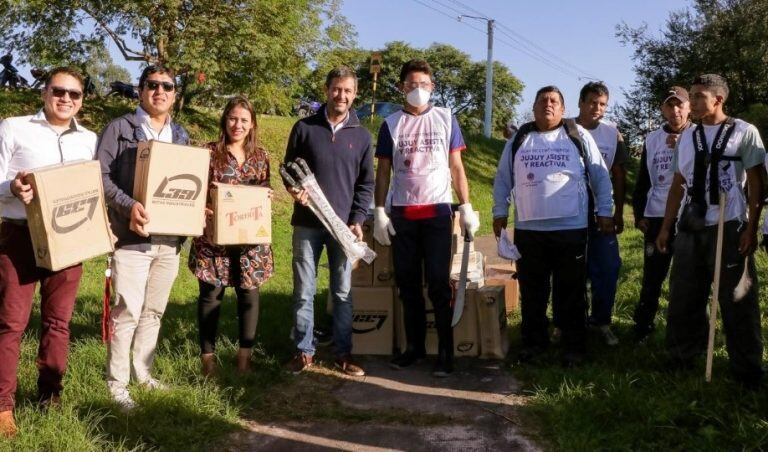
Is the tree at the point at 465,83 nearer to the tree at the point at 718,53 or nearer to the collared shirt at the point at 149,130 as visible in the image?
the tree at the point at 718,53

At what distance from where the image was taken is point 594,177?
4527 mm

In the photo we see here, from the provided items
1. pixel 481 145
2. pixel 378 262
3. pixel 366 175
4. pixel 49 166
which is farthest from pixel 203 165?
pixel 481 145

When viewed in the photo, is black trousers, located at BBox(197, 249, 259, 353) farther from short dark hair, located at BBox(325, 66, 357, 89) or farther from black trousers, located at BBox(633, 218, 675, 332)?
black trousers, located at BBox(633, 218, 675, 332)

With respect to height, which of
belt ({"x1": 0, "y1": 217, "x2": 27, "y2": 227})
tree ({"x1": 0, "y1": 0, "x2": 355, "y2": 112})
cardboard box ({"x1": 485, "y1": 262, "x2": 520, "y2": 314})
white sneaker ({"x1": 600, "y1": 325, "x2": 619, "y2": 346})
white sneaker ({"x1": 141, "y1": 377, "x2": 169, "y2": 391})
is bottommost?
white sneaker ({"x1": 141, "y1": 377, "x2": 169, "y2": 391})

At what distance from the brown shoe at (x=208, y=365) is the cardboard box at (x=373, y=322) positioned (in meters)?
1.14

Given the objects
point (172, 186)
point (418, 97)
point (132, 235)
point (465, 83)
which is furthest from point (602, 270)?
point (465, 83)

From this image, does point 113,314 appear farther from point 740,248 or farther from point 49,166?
point 740,248

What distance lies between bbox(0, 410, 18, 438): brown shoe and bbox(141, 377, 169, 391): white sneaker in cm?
74

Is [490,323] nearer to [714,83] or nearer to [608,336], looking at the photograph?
[608,336]

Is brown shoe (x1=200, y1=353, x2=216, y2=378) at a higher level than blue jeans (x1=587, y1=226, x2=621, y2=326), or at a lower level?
lower

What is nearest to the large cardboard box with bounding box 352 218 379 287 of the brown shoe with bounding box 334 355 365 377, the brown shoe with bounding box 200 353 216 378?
the brown shoe with bounding box 334 355 365 377

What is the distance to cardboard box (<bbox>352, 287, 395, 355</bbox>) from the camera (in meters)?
5.06

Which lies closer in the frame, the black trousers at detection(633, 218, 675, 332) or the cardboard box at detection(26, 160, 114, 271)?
the cardboard box at detection(26, 160, 114, 271)

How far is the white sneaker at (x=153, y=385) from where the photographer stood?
3.98m
